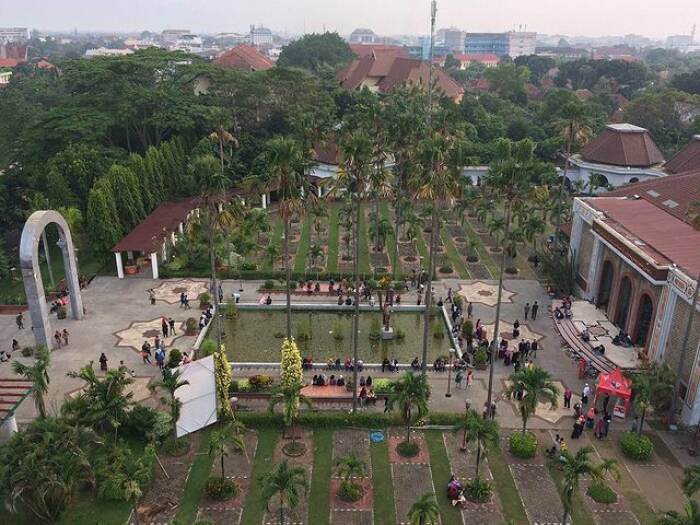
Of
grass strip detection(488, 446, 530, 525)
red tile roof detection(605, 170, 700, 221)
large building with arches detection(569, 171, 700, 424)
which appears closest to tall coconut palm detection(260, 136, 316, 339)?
grass strip detection(488, 446, 530, 525)

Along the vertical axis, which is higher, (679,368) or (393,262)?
(679,368)

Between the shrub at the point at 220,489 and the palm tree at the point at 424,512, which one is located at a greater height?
the palm tree at the point at 424,512

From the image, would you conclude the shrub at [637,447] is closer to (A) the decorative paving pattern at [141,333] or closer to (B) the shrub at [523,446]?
(B) the shrub at [523,446]

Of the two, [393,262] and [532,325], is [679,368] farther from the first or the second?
[393,262]

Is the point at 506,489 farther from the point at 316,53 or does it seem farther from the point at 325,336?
the point at 316,53

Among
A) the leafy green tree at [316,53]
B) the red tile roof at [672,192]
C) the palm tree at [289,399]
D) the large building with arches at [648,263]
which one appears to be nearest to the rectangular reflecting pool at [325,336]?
the palm tree at [289,399]

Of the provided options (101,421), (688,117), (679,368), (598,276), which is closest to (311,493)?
(101,421)

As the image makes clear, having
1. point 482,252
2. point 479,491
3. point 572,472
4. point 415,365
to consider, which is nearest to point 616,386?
point 572,472
